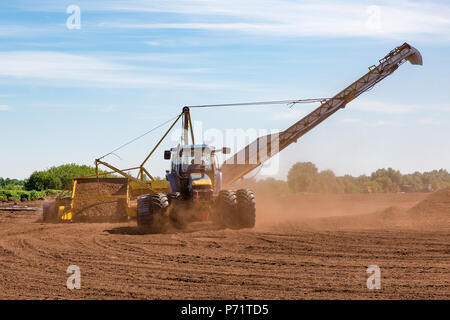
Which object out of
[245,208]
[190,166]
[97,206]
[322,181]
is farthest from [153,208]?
[322,181]

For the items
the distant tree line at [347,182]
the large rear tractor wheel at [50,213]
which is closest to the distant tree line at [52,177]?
the distant tree line at [347,182]

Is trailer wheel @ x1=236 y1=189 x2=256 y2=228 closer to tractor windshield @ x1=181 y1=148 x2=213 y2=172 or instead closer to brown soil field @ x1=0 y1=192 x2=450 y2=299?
brown soil field @ x1=0 y1=192 x2=450 y2=299

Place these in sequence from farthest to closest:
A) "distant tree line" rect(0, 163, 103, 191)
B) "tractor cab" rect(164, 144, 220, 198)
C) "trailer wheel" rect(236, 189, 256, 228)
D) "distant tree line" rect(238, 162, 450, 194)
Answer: "distant tree line" rect(0, 163, 103, 191) → "distant tree line" rect(238, 162, 450, 194) → "tractor cab" rect(164, 144, 220, 198) → "trailer wheel" rect(236, 189, 256, 228)

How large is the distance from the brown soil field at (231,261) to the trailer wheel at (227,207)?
48cm

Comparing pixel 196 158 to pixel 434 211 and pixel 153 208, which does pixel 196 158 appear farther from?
pixel 434 211

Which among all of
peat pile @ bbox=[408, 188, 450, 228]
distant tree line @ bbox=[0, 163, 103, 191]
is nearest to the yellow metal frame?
peat pile @ bbox=[408, 188, 450, 228]

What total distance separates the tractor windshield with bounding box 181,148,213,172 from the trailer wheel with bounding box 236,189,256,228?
1.70 meters

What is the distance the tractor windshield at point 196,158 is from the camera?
18.9 m

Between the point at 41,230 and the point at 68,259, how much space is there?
737 centimetres

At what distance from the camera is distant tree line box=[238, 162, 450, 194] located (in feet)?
172

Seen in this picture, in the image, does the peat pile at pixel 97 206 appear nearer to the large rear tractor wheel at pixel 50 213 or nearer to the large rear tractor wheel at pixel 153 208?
the large rear tractor wheel at pixel 50 213

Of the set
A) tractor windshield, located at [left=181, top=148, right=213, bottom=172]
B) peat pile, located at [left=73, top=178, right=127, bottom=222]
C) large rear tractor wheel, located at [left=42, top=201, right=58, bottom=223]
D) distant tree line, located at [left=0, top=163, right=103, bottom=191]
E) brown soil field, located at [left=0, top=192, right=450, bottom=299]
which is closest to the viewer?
brown soil field, located at [left=0, top=192, right=450, bottom=299]

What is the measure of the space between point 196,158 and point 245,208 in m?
2.61
